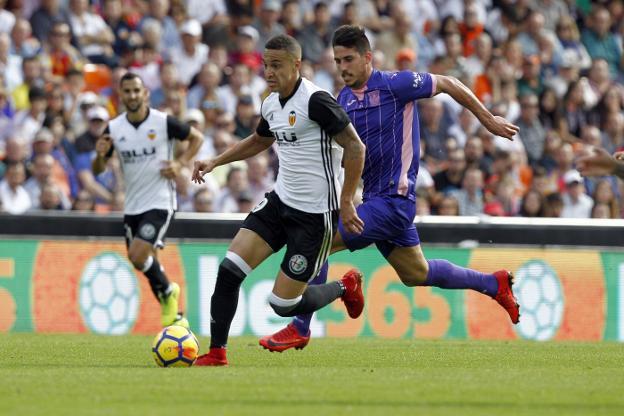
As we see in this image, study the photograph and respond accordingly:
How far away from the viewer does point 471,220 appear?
52.0 feet

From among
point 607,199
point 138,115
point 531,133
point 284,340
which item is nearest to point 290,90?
point 284,340

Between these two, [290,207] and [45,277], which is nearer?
[290,207]

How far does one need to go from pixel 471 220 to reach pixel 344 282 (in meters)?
5.32

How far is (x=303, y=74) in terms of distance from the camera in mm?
19156

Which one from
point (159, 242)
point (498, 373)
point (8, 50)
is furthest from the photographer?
point (8, 50)

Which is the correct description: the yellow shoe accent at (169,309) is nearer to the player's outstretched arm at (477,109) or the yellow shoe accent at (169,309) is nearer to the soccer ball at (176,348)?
the soccer ball at (176,348)

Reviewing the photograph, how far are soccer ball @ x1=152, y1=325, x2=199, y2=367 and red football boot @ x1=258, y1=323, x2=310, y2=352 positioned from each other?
0.73 meters

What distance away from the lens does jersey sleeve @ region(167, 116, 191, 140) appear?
1398 cm

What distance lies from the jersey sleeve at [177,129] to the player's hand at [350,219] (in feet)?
15.8

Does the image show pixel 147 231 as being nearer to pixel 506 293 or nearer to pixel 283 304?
pixel 283 304

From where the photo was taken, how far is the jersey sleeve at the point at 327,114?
9.52 m

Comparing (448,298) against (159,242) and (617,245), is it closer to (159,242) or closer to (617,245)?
(617,245)

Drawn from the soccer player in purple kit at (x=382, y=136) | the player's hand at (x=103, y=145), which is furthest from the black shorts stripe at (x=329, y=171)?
the player's hand at (x=103, y=145)

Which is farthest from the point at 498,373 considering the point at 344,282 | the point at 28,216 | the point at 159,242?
the point at 28,216
